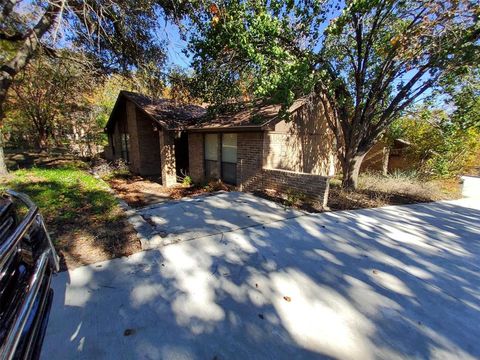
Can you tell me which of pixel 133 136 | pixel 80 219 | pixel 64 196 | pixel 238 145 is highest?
pixel 133 136

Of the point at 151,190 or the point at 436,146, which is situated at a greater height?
the point at 436,146

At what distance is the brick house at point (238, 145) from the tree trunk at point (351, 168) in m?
1.01

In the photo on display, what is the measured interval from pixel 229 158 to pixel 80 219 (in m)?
5.86

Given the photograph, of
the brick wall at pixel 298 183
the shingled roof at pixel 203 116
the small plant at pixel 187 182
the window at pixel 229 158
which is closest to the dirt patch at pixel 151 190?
the small plant at pixel 187 182

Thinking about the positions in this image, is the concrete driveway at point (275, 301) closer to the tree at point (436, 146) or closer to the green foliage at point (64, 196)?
the green foliage at point (64, 196)

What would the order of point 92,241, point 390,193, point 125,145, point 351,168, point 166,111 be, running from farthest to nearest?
point 125,145
point 166,111
point 351,168
point 390,193
point 92,241

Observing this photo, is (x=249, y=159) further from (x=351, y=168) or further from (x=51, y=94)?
(x=51, y=94)

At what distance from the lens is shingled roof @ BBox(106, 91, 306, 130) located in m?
8.56

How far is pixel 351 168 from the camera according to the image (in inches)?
368

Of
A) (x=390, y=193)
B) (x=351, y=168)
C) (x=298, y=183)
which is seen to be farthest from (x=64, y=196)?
(x=390, y=193)

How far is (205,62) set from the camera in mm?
7609

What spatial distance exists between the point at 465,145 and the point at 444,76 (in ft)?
20.6

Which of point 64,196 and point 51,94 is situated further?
point 51,94

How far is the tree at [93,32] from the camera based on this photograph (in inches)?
255
